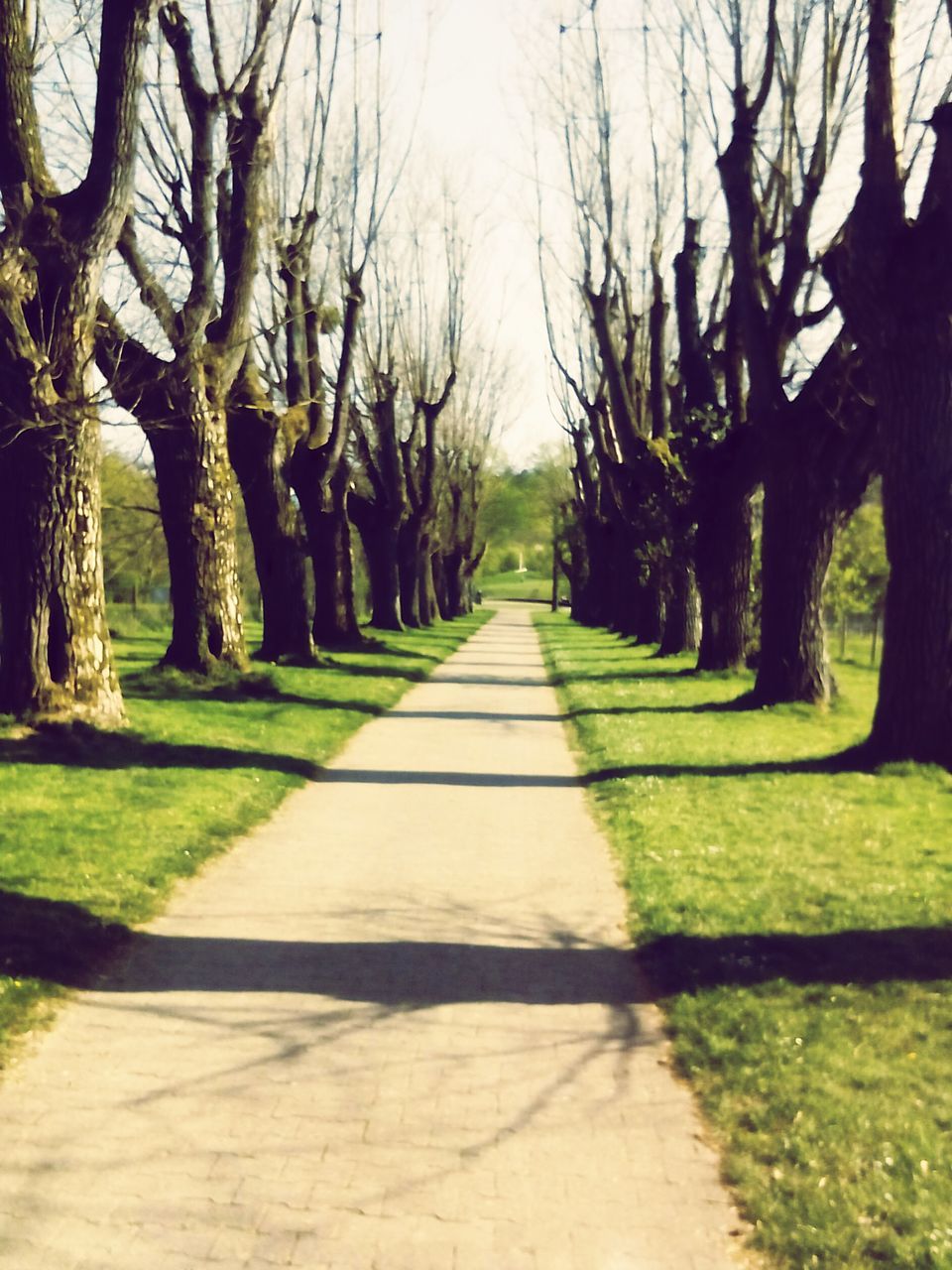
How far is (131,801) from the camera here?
987 cm

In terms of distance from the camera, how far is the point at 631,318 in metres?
29.8

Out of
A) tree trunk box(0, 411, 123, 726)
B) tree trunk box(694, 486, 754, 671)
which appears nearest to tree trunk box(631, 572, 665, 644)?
tree trunk box(694, 486, 754, 671)

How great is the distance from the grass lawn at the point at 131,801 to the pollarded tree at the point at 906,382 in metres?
5.93

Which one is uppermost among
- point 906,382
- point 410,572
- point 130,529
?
point 906,382

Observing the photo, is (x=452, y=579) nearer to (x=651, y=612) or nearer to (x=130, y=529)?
(x=130, y=529)

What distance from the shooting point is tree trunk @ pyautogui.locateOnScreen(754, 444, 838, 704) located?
16391 mm

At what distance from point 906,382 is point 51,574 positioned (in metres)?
8.36

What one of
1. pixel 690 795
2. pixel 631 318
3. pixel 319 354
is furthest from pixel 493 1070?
pixel 631 318

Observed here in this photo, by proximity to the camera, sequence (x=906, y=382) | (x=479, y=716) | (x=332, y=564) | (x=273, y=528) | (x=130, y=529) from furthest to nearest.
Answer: (x=130, y=529), (x=332, y=564), (x=273, y=528), (x=479, y=716), (x=906, y=382)

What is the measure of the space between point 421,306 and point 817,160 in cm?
2138

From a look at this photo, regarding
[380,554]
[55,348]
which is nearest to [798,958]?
[55,348]

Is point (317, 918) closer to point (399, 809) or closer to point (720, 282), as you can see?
point (399, 809)

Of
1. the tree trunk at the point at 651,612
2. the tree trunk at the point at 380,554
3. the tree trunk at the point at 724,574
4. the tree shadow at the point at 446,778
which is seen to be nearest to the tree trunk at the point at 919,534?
the tree shadow at the point at 446,778

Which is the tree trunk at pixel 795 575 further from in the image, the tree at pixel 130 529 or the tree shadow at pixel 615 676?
the tree at pixel 130 529
